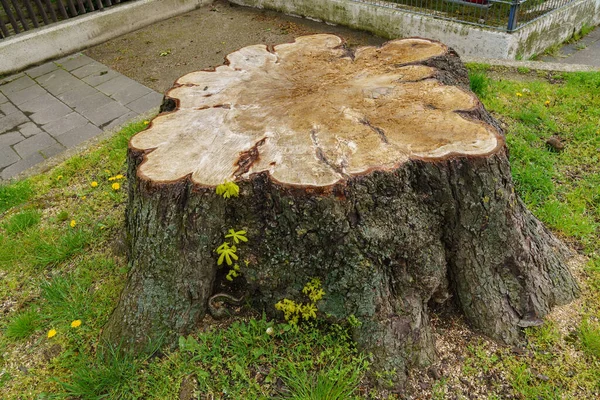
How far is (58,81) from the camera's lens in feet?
18.6

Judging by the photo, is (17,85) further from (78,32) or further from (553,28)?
(553,28)

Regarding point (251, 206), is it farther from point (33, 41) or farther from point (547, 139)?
point (33, 41)

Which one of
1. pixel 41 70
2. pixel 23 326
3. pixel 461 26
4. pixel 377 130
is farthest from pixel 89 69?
pixel 377 130

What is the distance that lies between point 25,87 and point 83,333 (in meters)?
4.39

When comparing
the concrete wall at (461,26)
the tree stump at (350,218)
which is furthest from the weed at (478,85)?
the tree stump at (350,218)

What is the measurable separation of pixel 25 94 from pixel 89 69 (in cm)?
88

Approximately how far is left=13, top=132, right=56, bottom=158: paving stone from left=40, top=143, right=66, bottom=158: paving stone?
60 millimetres

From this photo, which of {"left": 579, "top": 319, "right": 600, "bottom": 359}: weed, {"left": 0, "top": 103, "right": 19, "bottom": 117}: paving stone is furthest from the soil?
{"left": 579, "top": 319, "right": 600, "bottom": 359}: weed

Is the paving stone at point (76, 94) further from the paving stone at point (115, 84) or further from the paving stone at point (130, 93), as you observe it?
the paving stone at point (130, 93)

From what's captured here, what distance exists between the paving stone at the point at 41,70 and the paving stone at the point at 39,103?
80cm

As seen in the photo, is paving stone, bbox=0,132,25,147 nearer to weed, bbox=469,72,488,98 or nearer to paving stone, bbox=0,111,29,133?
paving stone, bbox=0,111,29,133

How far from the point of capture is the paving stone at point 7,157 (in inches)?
165

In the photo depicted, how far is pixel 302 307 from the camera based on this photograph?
2.17 metres

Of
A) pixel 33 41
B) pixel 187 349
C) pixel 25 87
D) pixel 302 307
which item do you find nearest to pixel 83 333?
pixel 187 349
